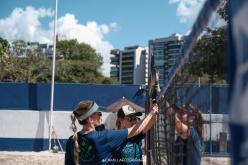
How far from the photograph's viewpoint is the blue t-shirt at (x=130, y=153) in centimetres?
440

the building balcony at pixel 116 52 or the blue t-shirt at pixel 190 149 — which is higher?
the building balcony at pixel 116 52

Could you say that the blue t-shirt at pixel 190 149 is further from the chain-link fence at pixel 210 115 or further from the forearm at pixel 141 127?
the forearm at pixel 141 127

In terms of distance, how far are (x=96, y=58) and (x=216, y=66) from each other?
68666mm

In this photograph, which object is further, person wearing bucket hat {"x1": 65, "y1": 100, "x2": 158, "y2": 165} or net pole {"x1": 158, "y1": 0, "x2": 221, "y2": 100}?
person wearing bucket hat {"x1": 65, "y1": 100, "x2": 158, "y2": 165}

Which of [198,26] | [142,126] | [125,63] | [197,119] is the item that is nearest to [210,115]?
[197,119]

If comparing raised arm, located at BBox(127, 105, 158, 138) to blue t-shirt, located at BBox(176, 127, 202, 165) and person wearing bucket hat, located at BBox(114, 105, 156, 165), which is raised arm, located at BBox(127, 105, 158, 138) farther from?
blue t-shirt, located at BBox(176, 127, 202, 165)

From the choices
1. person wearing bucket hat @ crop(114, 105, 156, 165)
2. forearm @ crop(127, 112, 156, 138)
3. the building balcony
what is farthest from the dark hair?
the building balcony

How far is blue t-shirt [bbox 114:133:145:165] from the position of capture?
4398 mm

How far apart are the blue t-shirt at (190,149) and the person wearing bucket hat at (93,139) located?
84 centimetres

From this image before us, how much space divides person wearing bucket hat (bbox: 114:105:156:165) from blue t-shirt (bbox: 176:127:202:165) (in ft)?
3.06

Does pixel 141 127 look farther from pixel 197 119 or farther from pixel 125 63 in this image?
pixel 125 63

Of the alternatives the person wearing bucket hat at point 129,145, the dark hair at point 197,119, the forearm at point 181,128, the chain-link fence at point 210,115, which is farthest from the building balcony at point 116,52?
the dark hair at point 197,119

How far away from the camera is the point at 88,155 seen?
4.22 m

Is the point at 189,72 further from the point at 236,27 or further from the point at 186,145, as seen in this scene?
the point at 236,27
